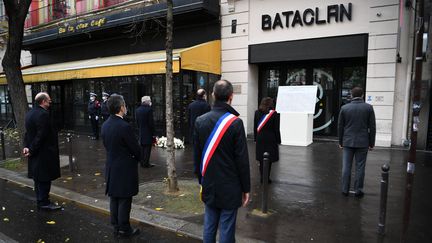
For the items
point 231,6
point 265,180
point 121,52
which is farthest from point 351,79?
point 121,52

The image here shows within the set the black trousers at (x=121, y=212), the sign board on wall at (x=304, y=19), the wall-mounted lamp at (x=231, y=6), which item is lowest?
the black trousers at (x=121, y=212)

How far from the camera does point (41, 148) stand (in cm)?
523

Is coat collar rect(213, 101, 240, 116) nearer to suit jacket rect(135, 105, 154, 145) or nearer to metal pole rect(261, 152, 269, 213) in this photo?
metal pole rect(261, 152, 269, 213)

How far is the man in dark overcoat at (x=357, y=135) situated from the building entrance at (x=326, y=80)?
5919 millimetres

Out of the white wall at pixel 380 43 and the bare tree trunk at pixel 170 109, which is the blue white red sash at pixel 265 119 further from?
the white wall at pixel 380 43

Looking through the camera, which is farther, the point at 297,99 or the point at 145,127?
the point at 297,99

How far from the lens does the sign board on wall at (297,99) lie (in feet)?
33.5

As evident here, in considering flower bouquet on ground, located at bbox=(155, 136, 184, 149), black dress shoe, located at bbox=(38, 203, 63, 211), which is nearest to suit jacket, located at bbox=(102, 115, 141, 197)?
black dress shoe, located at bbox=(38, 203, 63, 211)

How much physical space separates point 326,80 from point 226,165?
374 inches

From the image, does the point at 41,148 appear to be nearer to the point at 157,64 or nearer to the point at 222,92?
the point at 222,92

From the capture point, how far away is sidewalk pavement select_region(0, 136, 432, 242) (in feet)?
14.0

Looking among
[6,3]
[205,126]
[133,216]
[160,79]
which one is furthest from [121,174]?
[160,79]

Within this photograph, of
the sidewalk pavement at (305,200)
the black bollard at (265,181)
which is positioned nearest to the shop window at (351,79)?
the sidewalk pavement at (305,200)

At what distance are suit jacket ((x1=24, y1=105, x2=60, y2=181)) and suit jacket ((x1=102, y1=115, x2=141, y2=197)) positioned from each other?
1592 millimetres
